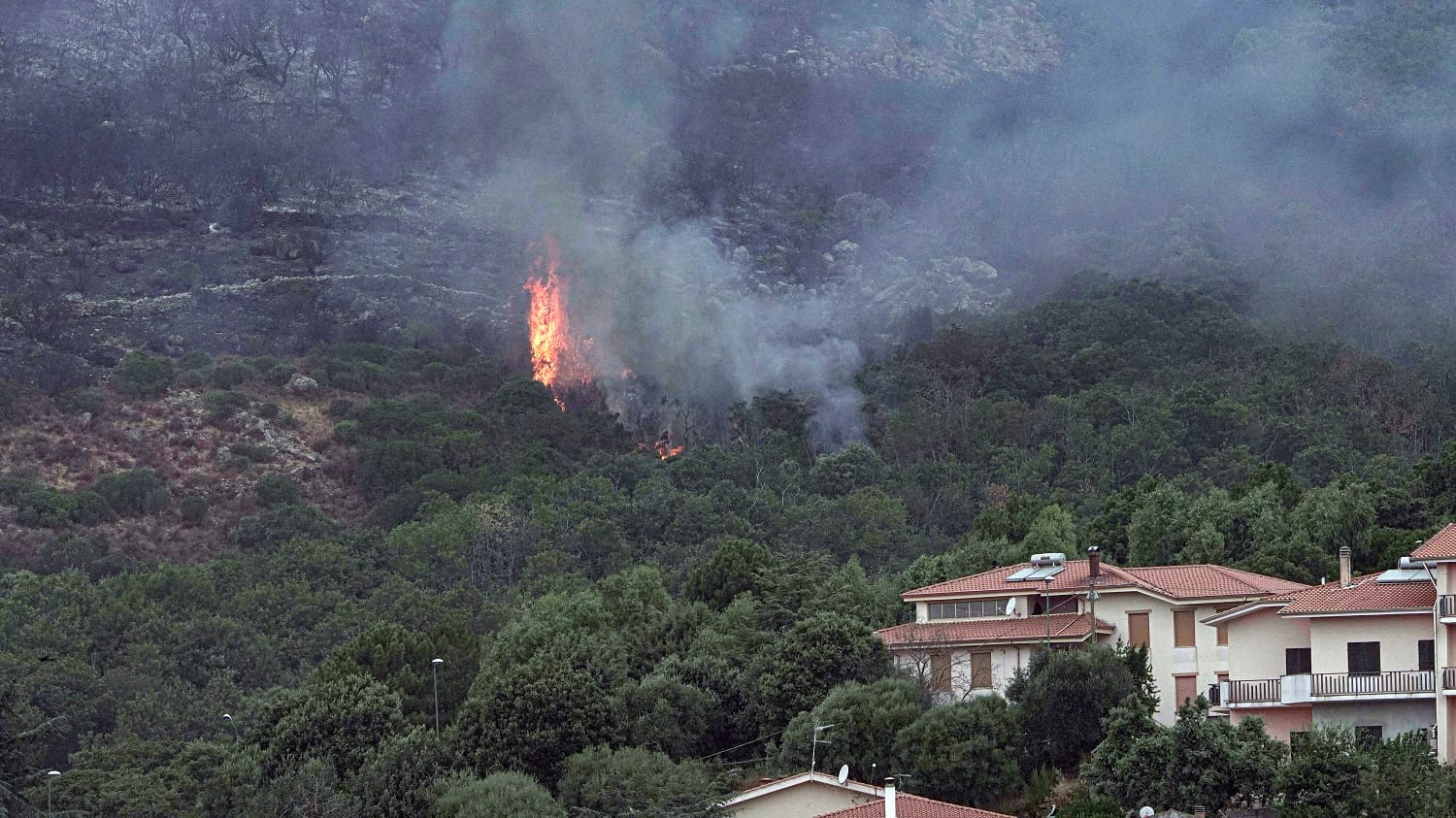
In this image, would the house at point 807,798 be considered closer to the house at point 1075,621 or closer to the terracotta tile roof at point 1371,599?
the house at point 1075,621

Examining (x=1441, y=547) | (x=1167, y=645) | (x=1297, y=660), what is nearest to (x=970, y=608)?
(x=1167, y=645)

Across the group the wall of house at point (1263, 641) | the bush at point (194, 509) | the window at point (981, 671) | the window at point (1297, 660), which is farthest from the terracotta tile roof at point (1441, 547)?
the bush at point (194, 509)

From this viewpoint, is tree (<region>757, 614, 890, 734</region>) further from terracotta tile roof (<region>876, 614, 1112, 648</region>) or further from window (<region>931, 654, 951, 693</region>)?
window (<region>931, 654, 951, 693</region>)

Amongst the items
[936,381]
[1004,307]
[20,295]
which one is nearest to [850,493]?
[936,381]

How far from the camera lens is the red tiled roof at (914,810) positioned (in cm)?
5116

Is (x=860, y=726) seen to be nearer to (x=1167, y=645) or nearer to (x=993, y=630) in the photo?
(x=993, y=630)

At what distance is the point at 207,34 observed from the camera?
7461 inches

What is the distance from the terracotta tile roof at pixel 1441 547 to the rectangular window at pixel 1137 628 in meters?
9.05

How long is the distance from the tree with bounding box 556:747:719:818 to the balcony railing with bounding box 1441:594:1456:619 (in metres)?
16.1

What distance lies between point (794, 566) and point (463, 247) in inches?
4265

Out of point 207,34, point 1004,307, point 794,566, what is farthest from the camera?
point 207,34

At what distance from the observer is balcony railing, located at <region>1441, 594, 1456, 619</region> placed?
174ft

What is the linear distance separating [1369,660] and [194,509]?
326 ft

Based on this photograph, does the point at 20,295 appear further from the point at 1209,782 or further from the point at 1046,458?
the point at 1209,782
